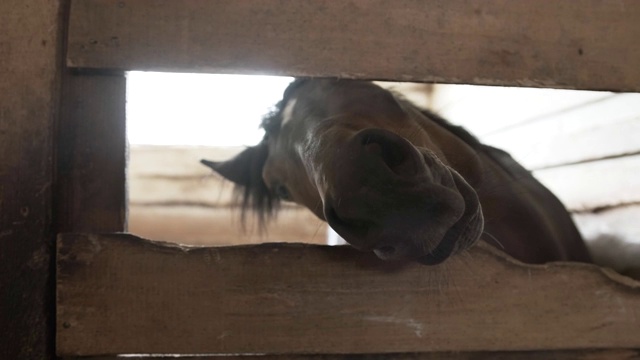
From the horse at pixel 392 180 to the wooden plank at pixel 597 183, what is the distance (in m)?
0.16

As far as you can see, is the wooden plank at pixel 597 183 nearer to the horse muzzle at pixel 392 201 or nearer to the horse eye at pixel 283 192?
the horse eye at pixel 283 192

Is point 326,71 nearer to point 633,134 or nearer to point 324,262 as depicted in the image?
point 324,262

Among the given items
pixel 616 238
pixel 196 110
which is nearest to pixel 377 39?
pixel 616 238

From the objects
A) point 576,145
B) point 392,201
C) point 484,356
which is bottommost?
point 484,356

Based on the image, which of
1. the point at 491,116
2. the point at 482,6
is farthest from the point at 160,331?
the point at 491,116

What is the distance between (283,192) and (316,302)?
691mm

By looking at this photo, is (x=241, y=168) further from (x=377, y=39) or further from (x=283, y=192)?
(x=377, y=39)

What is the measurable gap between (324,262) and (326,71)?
0.27 meters

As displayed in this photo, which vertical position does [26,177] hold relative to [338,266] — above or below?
above

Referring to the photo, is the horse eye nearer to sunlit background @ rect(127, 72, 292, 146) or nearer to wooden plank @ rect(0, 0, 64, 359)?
wooden plank @ rect(0, 0, 64, 359)

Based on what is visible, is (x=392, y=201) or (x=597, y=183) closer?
(x=392, y=201)

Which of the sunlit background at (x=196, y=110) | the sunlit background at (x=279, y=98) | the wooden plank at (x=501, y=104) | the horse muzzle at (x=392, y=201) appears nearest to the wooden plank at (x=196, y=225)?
the sunlit background at (x=279, y=98)

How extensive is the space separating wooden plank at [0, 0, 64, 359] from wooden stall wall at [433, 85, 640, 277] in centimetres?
123

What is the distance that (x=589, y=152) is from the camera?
177cm
